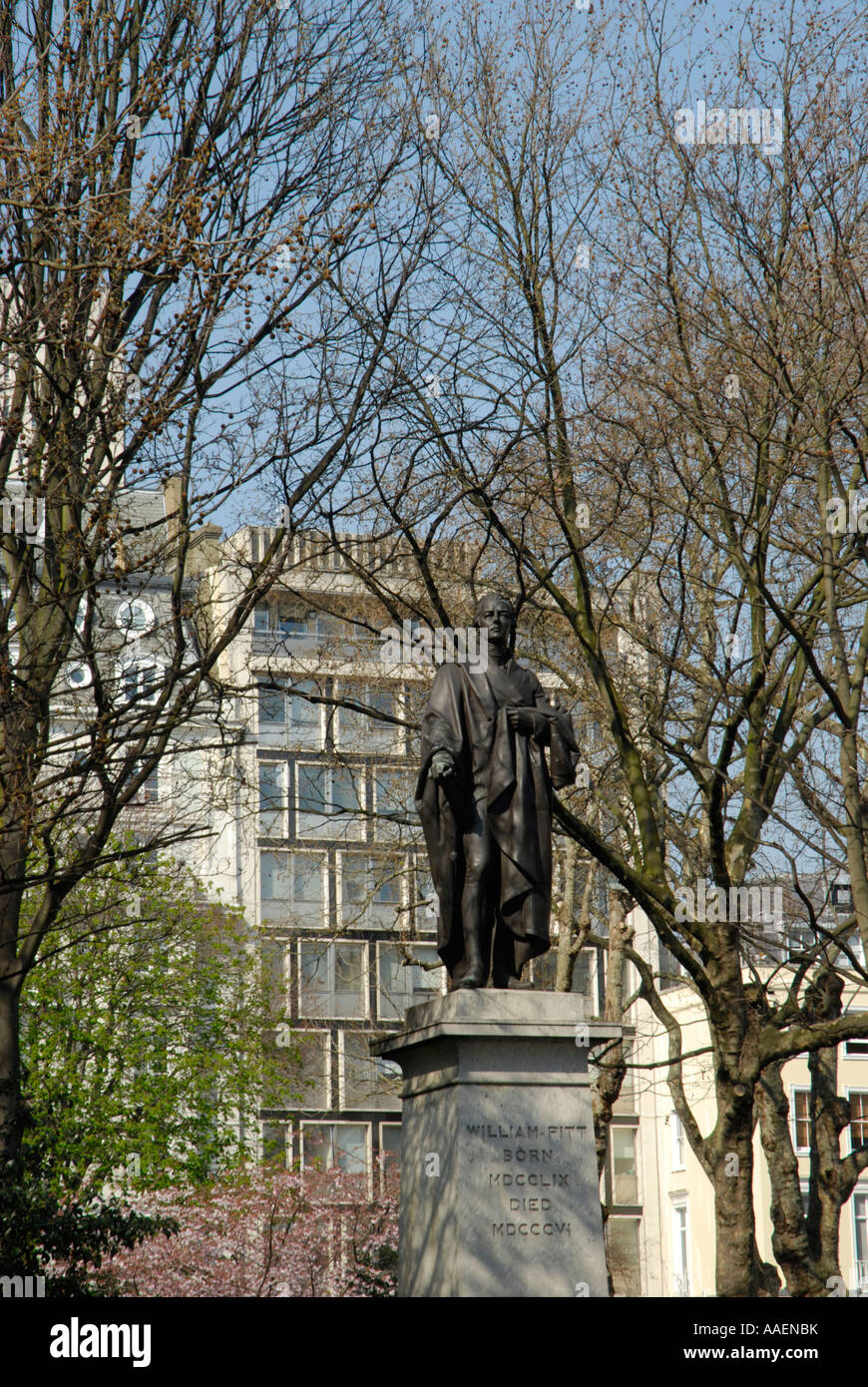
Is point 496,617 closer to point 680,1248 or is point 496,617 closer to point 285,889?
point 285,889

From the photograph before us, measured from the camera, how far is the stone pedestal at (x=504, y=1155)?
347 inches

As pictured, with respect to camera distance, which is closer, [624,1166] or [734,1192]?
[734,1192]

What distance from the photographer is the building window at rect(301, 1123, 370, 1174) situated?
1767 inches

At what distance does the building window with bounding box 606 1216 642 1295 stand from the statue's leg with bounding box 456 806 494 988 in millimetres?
40931

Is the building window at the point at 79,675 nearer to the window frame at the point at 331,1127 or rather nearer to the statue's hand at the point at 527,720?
the statue's hand at the point at 527,720

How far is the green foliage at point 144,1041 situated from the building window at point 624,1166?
58.7 ft

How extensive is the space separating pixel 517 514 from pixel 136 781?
734 cm

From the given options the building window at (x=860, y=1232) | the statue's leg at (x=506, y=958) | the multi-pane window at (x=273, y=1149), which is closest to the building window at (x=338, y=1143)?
the multi-pane window at (x=273, y=1149)

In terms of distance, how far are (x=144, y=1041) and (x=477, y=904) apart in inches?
935

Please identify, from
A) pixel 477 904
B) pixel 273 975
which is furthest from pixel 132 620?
pixel 273 975

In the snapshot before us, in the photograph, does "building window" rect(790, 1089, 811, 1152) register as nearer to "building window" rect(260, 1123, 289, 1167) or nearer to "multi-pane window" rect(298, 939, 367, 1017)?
"multi-pane window" rect(298, 939, 367, 1017)

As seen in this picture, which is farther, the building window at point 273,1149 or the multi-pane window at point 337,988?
the multi-pane window at point 337,988

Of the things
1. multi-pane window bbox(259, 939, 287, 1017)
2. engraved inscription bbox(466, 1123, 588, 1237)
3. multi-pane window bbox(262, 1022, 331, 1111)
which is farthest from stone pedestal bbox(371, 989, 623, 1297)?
multi-pane window bbox(259, 939, 287, 1017)

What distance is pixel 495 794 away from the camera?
32.2 feet
